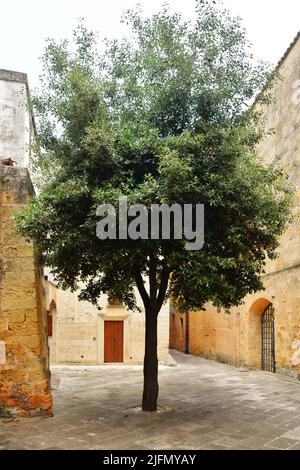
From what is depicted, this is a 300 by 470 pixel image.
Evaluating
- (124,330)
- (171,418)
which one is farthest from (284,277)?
(124,330)

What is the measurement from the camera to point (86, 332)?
1939cm

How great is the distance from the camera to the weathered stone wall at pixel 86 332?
1923 cm

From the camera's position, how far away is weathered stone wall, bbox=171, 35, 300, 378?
13.5 metres

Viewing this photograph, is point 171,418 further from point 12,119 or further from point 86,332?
point 86,332

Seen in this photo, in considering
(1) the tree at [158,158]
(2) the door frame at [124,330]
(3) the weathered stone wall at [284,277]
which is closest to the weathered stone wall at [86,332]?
(2) the door frame at [124,330]

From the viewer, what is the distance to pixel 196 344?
23.6 m

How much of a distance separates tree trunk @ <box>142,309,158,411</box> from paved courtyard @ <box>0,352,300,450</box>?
276 millimetres

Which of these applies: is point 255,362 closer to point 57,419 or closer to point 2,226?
point 57,419

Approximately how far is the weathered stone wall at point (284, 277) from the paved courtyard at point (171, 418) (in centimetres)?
115

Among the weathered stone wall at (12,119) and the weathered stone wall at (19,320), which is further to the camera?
the weathered stone wall at (12,119)

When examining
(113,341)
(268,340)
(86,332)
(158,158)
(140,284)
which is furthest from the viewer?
(113,341)

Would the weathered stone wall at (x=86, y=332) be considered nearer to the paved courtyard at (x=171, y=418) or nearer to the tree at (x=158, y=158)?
the paved courtyard at (x=171, y=418)

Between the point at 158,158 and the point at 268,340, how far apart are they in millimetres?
10456
